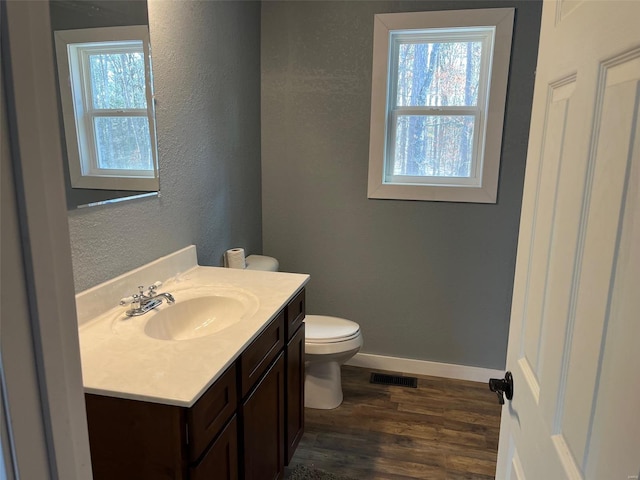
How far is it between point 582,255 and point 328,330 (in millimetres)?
1858

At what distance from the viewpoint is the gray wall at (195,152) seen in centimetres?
161

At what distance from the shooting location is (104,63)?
5.08ft

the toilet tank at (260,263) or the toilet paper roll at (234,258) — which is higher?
the toilet paper roll at (234,258)

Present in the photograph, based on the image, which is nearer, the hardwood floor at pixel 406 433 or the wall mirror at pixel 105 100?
the wall mirror at pixel 105 100

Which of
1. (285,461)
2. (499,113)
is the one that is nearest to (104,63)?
(285,461)

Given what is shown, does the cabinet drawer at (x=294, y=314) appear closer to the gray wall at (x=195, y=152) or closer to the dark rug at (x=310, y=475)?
the gray wall at (x=195, y=152)

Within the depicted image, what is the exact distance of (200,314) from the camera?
1747 millimetres

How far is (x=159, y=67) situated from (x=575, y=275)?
168 centimetres

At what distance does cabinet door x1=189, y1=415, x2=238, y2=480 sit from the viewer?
1173 millimetres

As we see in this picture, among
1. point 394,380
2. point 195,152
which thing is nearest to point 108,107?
point 195,152

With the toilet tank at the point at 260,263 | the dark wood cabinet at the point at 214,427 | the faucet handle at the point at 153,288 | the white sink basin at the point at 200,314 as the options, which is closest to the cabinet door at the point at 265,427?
the dark wood cabinet at the point at 214,427

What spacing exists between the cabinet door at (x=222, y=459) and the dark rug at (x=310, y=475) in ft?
2.45

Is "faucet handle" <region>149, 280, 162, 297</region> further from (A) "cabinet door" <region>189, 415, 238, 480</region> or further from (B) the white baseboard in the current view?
(B) the white baseboard

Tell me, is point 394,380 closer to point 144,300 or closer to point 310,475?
point 310,475
